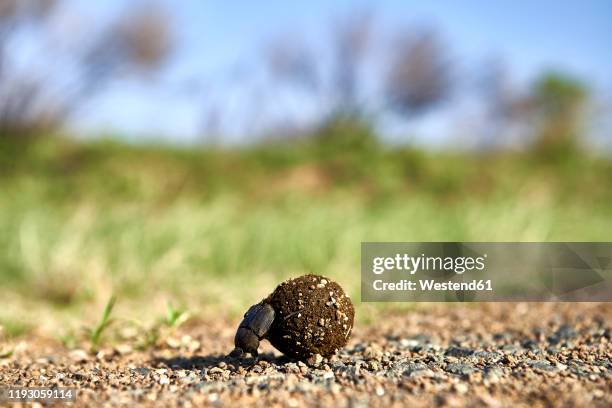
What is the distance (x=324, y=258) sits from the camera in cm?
618

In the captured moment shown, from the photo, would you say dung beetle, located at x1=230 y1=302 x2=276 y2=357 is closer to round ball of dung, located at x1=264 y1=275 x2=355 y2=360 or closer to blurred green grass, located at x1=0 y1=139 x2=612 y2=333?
round ball of dung, located at x1=264 y1=275 x2=355 y2=360

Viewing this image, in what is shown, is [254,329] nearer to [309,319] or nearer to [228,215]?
[309,319]

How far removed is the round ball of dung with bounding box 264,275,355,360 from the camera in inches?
101

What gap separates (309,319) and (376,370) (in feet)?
1.13

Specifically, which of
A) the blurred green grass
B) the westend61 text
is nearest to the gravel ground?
the blurred green grass

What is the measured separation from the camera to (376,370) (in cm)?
240

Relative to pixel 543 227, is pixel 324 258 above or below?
below

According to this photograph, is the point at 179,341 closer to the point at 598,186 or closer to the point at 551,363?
the point at 551,363

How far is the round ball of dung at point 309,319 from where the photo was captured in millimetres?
2572

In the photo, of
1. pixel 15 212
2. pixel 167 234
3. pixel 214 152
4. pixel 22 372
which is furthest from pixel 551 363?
pixel 214 152

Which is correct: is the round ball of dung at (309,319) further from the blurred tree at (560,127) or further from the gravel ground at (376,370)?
the blurred tree at (560,127)

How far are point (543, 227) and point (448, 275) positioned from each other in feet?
5.72

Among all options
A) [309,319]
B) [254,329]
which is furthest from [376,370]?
[254,329]

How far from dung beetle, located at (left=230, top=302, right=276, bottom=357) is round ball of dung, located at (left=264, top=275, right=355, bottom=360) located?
3cm
